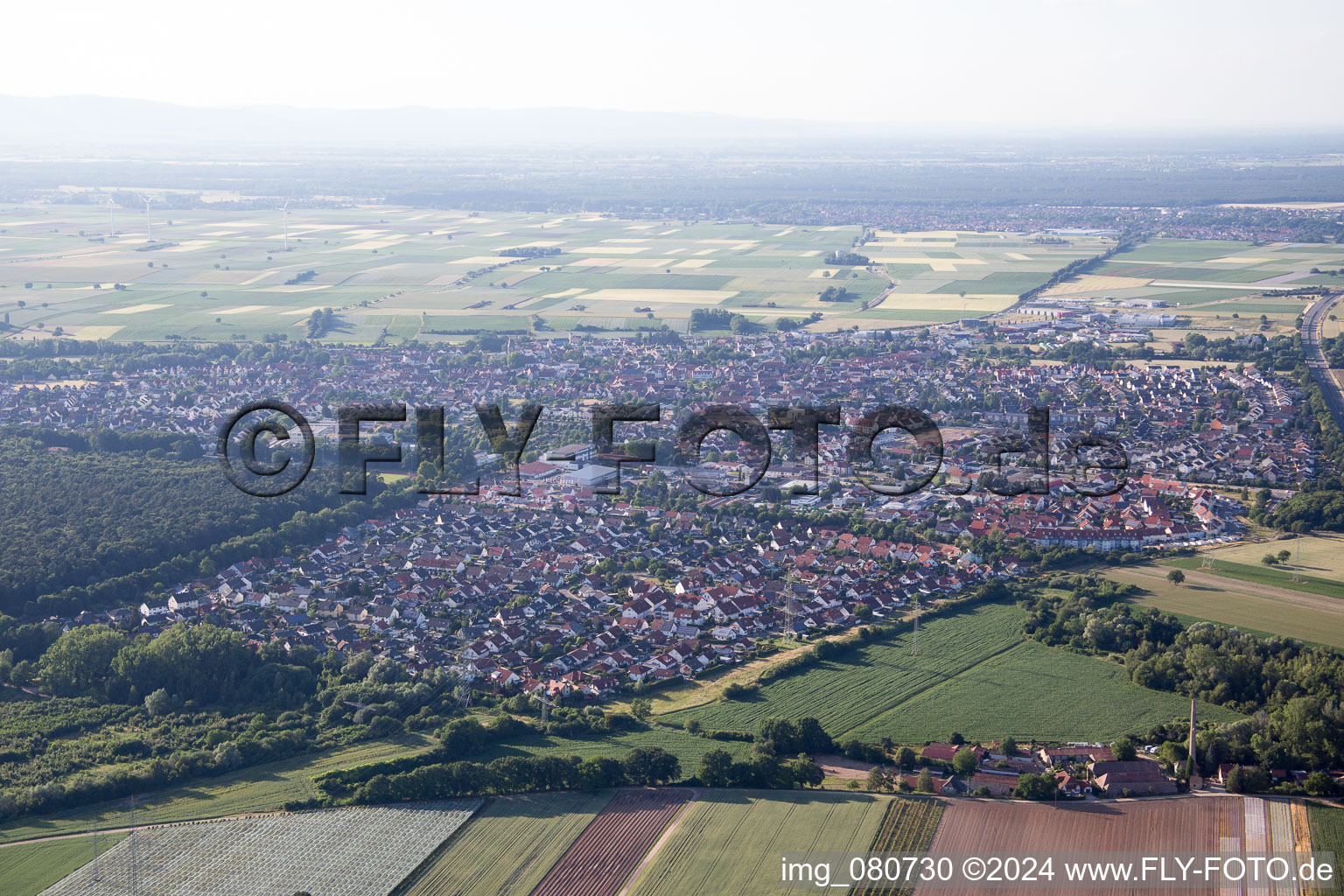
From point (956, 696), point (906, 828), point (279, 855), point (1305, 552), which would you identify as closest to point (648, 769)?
point (906, 828)

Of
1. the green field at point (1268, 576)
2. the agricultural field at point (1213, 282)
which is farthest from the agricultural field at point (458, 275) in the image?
the green field at point (1268, 576)

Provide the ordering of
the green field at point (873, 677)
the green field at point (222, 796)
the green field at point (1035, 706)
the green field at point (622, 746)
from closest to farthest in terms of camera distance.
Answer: the green field at point (222, 796)
the green field at point (622, 746)
the green field at point (1035, 706)
the green field at point (873, 677)

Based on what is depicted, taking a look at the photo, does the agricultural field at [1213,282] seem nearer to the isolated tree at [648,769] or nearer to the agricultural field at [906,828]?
the agricultural field at [906,828]

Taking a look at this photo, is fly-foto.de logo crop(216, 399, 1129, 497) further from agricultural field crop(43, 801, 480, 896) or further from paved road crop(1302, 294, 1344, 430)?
agricultural field crop(43, 801, 480, 896)

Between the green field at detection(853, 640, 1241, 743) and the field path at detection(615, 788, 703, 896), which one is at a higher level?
the green field at detection(853, 640, 1241, 743)

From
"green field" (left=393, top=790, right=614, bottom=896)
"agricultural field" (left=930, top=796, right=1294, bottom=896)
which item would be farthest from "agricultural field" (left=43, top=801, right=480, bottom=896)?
"agricultural field" (left=930, top=796, right=1294, bottom=896)
